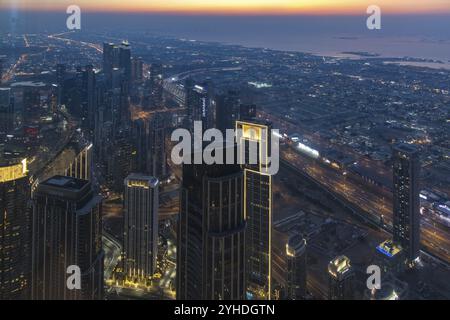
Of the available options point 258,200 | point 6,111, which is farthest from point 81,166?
point 258,200

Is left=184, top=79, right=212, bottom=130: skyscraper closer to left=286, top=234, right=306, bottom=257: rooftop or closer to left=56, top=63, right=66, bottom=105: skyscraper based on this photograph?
left=56, top=63, right=66, bottom=105: skyscraper

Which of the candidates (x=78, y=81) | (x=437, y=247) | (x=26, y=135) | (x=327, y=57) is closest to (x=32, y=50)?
(x=78, y=81)

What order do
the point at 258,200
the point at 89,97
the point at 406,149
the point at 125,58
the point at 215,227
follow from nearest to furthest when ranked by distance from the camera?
1. the point at 215,227
2. the point at 258,200
3. the point at 406,149
4. the point at 89,97
5. the point at 125,58

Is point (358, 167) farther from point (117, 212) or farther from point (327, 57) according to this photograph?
point (327, 57)

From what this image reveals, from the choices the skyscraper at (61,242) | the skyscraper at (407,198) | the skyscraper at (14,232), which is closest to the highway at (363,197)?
the skyscraper at (407,198)

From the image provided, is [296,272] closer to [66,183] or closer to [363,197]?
[66,183]

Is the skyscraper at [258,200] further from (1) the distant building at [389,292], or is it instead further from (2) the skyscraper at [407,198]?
(2) the skyscraper at [407,198]
